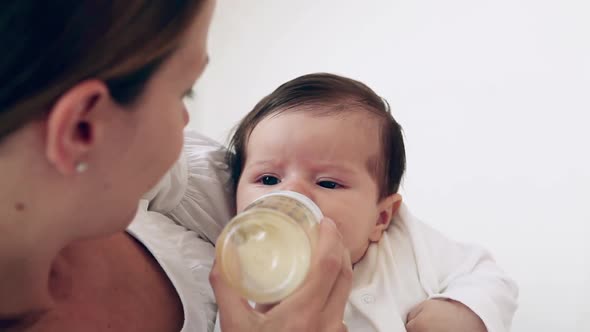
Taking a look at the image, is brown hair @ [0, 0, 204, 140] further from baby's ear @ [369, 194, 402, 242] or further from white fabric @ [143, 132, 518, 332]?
baby's ear @ [369, 194, 402, 242]

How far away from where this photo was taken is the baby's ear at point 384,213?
100 centimetres

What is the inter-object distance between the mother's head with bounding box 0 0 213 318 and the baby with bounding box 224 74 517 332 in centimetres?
37

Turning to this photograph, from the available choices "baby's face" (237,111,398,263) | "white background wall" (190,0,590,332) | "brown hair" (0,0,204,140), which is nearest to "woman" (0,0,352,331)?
"brown hair" (0,0,204,140)

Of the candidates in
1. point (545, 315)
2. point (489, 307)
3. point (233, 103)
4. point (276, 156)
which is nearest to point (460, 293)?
point (489, 307)

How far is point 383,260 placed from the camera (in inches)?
37.8

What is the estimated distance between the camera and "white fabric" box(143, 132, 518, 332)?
2.75ft

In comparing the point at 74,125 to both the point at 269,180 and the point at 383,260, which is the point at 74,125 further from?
the point at 383,260

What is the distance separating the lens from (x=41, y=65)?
388 millimetres

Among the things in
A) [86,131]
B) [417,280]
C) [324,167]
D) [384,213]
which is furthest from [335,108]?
[86,131]

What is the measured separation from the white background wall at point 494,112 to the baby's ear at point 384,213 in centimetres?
49

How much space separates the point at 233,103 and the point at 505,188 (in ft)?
3.58

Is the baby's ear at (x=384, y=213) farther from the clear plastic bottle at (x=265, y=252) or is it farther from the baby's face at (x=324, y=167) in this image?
the clear plastic bottle at (x=265, y=252)

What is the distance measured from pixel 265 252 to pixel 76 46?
0.30 meters

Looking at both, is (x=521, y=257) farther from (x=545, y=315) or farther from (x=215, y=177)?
(x=215, y=177)
